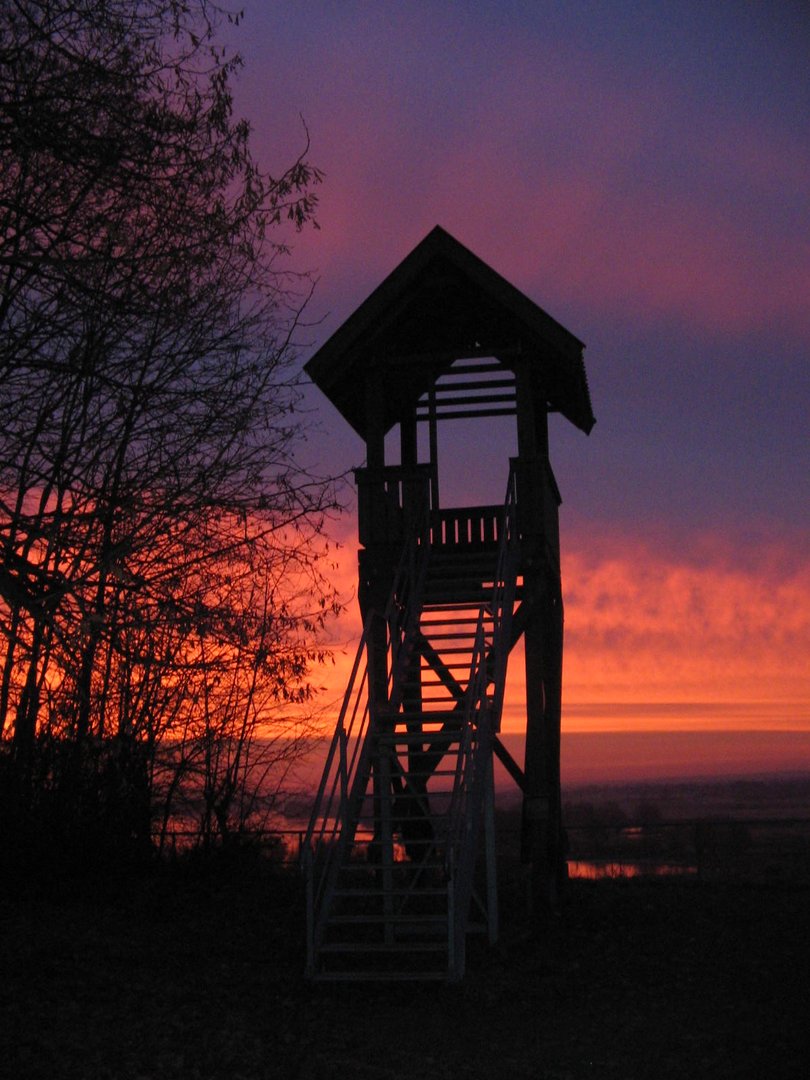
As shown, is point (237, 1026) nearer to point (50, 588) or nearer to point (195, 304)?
point (50, 588)

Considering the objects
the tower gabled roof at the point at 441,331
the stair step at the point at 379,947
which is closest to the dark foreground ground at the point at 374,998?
the stair step at the point at 379,947

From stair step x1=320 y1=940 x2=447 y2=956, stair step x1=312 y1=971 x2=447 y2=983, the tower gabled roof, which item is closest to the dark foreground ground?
stair step x1=312 y1=971 x2=447 y2=983

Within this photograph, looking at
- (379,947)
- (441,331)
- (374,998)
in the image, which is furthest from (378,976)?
(441,331)

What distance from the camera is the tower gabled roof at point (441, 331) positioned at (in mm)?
17250

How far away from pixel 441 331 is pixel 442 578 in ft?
14.1

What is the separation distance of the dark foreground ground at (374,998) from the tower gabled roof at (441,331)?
25.4ft

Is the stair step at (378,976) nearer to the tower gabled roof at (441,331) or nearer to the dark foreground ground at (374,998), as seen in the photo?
the dark foreground ground at (374,998)

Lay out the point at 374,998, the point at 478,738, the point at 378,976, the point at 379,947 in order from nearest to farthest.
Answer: the point at 374,998
the point at 378,976
the point at 379,947
the point at 478,738

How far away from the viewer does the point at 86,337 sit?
35.9 ft

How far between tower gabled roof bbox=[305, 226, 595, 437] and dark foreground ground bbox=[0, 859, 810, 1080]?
7754 millimetres

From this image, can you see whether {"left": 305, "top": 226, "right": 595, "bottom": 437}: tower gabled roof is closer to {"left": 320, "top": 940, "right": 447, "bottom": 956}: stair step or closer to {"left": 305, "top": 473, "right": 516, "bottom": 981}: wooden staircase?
{"left": 305, "top": 473, "right": 516, "bottom": 981}: wooden staircase

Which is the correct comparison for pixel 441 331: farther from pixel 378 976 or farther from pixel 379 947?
pixel 378 976

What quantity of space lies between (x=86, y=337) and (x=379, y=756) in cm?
653

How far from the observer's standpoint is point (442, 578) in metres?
17.5
